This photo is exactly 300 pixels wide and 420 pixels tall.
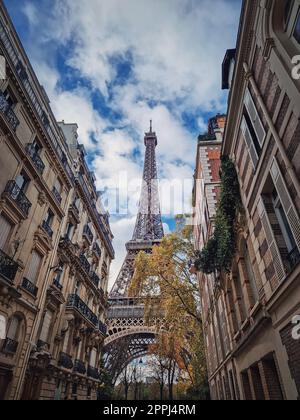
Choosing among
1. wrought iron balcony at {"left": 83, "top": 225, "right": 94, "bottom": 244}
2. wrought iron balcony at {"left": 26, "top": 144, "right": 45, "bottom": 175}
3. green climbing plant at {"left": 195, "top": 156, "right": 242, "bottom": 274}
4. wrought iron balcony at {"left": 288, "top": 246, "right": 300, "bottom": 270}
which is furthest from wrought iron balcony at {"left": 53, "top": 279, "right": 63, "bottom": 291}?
wrought iron balcony at {"left": 288, "top": 246, "right": 300, "bottom": 270}

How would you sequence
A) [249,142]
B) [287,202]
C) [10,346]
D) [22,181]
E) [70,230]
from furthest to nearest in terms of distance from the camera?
[70,230] < [22,181] < [10,346] < [249,142] < [287,202]

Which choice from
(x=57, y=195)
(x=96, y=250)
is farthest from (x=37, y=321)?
(x=96, y=250)

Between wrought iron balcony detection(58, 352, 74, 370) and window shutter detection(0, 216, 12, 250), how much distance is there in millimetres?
8753

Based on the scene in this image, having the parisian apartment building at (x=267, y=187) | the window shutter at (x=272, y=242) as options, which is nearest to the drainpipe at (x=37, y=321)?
the parisian apartment building at (x=267, y=187)

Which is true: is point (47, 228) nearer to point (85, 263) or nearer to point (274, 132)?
point (85, 263)

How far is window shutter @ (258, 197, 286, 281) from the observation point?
7191 millimetres

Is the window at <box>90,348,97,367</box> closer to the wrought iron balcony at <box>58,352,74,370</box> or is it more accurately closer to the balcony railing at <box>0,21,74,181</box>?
the wrought iron balcony at <box>58,352,74,370</box>

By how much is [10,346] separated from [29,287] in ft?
9.08

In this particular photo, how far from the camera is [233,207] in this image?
37.1 feet

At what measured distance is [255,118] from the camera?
877cm

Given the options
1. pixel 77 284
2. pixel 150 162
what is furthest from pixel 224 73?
pixel 150 162

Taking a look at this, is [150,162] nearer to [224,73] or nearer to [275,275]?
[224,73]

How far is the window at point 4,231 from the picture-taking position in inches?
479
